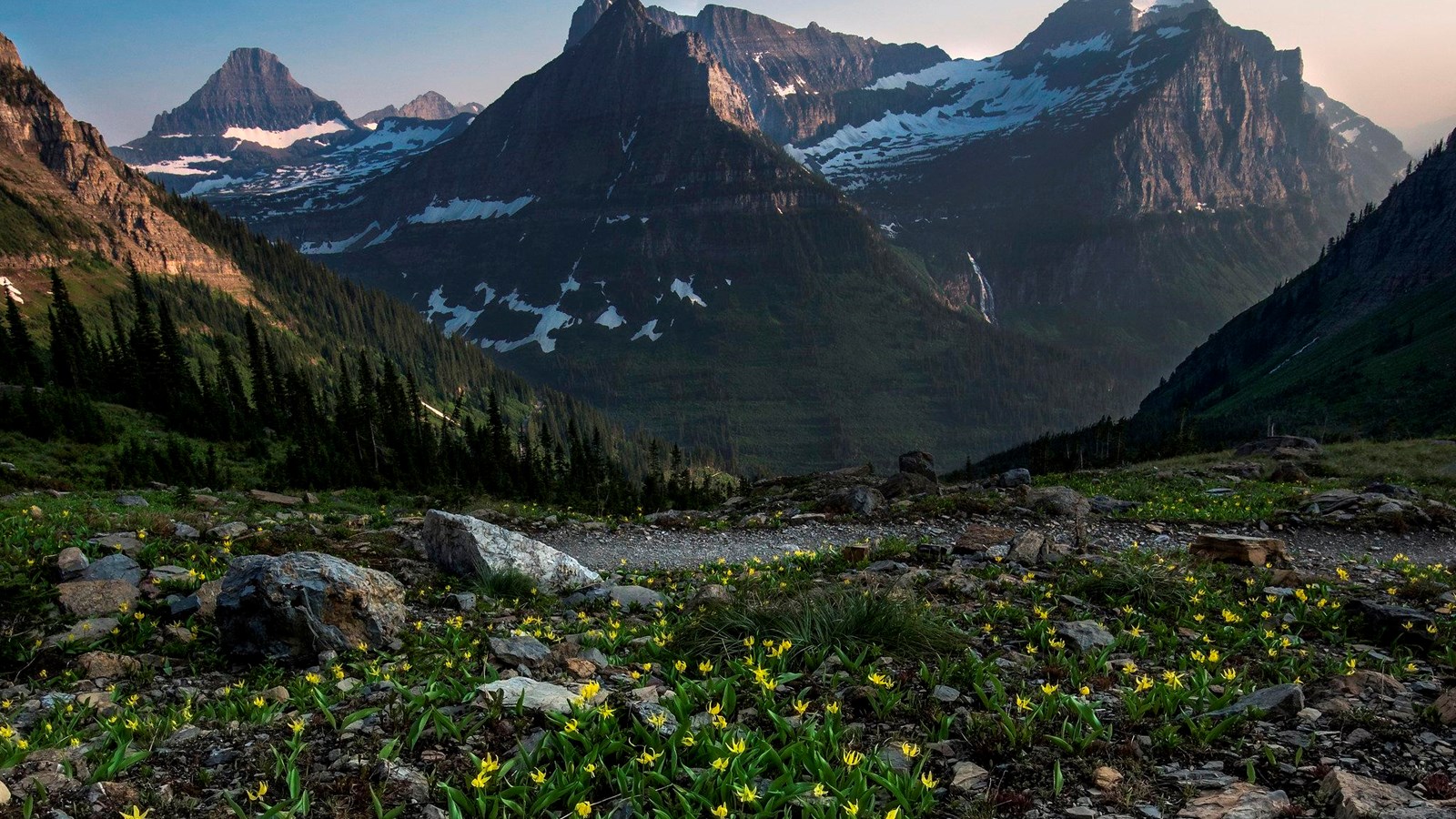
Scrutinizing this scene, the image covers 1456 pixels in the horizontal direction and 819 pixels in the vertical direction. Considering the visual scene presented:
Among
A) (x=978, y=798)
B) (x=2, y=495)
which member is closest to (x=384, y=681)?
(x=978, y=798)

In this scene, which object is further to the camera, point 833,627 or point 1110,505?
point 1110,505

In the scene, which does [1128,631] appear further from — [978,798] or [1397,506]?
[1397,506]

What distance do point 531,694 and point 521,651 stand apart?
5.99 ft

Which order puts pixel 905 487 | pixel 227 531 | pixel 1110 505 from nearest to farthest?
pixel 227 531 → pixel 1110 505 → pixel 905 487

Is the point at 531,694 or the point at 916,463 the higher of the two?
the point at 531,694

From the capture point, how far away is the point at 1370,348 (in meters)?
136

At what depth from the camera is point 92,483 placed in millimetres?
Result: 29094

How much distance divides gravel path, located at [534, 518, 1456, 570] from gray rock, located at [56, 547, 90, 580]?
383 inches

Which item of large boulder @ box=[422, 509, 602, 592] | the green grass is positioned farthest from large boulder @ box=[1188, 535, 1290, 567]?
large boulder @ box=[422, 509, 602, 592]

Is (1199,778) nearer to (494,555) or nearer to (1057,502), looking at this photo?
(494,555)

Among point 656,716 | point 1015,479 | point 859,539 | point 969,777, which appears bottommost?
point 859,539

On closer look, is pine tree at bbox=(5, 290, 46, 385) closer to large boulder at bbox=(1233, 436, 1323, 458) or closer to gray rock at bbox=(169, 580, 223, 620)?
gray rock at bbox=(169, 580, 223, 620)

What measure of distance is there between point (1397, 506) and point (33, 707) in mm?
29355

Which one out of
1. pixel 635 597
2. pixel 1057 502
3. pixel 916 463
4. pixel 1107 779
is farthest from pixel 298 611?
pixel 916 463
